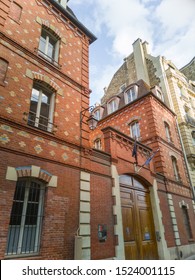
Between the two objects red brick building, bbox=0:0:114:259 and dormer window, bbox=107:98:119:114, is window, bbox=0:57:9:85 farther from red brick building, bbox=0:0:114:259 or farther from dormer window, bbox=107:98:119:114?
→ dormer window, bbox=107:98:119:114

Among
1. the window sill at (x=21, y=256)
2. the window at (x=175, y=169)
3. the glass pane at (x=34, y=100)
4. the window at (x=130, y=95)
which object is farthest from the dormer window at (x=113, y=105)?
the window sill at (x=21, y=256)

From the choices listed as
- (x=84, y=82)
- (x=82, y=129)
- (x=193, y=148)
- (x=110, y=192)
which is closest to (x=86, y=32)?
(x=84, y=82)

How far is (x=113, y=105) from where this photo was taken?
18.4 metres

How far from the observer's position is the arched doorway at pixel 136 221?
Answer: 8.72m

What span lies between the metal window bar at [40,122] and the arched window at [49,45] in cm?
314

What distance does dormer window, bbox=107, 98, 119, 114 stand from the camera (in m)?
18.1

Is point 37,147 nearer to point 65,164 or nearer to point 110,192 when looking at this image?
point 65,164

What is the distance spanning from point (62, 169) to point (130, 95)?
12.0m

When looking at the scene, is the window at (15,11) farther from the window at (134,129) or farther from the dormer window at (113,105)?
the dormer window at (113,105)

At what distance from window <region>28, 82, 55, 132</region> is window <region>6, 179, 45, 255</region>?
88.9 inches

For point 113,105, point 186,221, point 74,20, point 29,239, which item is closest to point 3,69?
point 29,239

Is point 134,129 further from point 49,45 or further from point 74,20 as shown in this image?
point 49,45

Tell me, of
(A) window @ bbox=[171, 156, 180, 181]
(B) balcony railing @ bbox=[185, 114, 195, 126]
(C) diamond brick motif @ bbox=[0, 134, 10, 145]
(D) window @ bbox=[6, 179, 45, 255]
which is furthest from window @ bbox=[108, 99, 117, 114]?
(C) diamond brick motif @ bbox=[0, 134, 10, 145]

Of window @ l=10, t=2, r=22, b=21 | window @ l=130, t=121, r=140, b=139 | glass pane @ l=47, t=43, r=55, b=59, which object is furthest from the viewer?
window @ l=130, t=121, r=140, b=139
